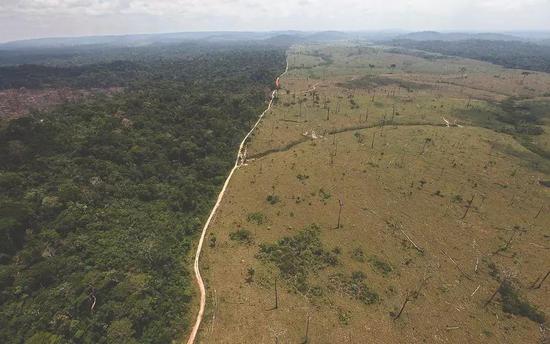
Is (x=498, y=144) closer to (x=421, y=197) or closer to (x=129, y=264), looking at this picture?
(x=421, y=197)

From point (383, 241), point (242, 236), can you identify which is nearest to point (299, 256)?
point (242, 236)

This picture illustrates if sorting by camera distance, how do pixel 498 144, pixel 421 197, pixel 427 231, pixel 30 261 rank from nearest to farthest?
pixel 30 261 < pixel 427 231 < pixel 421 197 < pixel 498 144

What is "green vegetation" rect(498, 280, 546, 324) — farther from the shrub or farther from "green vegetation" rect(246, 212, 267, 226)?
"green vegetation" rect(246, 212, 267, 226)

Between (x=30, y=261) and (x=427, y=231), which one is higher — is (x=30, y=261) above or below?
above

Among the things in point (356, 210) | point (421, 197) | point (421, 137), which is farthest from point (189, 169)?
point (421, 137)

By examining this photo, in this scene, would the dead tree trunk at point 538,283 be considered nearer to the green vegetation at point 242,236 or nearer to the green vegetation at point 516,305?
the green vegetation at point 516,305

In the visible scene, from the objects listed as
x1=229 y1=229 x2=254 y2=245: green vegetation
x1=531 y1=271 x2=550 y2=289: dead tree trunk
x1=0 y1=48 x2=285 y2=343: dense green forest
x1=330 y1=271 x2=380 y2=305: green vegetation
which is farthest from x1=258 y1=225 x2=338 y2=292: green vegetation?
x1=531 y1=271 x2=550 y2=289: dead tree trunk

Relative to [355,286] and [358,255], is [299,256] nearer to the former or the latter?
[358,255]
